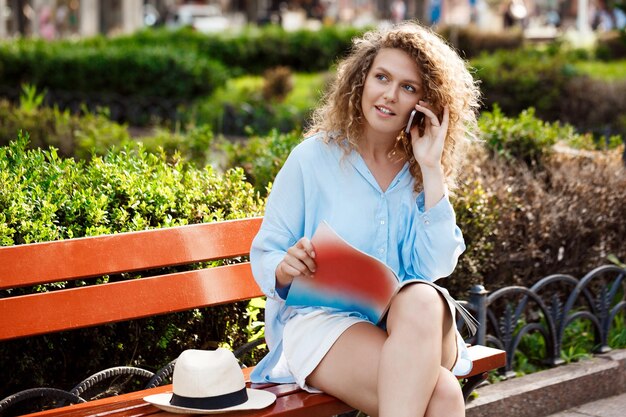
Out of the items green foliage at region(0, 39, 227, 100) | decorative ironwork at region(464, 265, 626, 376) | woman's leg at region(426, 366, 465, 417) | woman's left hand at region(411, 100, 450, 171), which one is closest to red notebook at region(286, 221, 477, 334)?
woman's leg at region(426, 366, 465, 417)

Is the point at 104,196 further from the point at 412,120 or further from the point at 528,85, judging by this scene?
the point at 528,85

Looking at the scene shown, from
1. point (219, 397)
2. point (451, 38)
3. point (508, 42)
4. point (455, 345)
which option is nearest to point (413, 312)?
point (455, 345)

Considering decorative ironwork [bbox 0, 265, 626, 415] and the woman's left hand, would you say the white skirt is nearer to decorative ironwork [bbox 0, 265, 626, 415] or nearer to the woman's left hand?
the woman's left hand

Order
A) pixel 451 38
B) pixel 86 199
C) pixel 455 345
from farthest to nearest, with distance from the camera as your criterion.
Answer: pixel 451 38
pixel 86 199
pixel 455 345

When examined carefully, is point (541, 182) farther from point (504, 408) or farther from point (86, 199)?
point (86, 199)

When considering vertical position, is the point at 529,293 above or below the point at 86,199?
below

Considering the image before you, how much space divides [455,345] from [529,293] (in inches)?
54.3

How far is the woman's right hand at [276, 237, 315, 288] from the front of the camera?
133 inches

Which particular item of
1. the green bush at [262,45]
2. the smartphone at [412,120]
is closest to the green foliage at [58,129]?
the smartphone at [412,120]

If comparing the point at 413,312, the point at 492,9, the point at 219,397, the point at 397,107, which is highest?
the point at 397,107

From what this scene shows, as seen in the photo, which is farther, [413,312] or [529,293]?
[529,293]

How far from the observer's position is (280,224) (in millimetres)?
3623

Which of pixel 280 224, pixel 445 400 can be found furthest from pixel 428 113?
pixel 445 400

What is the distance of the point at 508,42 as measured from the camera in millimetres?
24078
